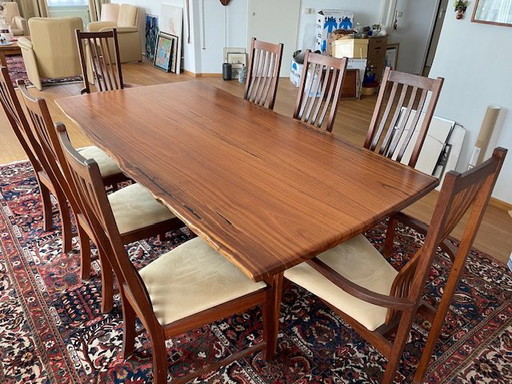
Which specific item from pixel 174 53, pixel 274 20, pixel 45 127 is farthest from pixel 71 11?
pixel 45 127

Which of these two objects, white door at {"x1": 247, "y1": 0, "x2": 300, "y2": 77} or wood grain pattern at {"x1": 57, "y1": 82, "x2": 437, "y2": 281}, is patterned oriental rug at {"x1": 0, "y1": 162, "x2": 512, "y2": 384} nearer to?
wood grain pattern at {"x1": 57, "y1": 82, "x2": 437, "y2": 281}

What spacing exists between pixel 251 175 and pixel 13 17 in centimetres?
801

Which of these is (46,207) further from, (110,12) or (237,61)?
(110,12)

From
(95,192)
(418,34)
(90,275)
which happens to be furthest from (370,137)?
(418,34)

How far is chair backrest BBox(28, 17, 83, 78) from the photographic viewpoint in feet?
15.3

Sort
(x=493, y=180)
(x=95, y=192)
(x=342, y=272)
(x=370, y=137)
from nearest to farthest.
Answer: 1. (x=95, y=192)
2. (x=493, y=180)
3. (x=342, y=272)
4. (x=370, y=137)

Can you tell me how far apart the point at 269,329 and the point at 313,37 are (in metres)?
5.10

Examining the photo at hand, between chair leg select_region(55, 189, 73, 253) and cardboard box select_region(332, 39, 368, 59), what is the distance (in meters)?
3.97

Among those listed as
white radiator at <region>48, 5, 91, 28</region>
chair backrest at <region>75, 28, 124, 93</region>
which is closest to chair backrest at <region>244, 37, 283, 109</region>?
chair backrest at <region>75, 28, 124, 93</region>

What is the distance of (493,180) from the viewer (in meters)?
1.19

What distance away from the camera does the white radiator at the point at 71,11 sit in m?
8.22

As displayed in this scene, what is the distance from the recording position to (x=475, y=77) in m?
2.91

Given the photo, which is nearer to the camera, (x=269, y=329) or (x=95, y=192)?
(x=95, y=192)

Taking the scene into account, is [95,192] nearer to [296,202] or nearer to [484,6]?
[296,202]
